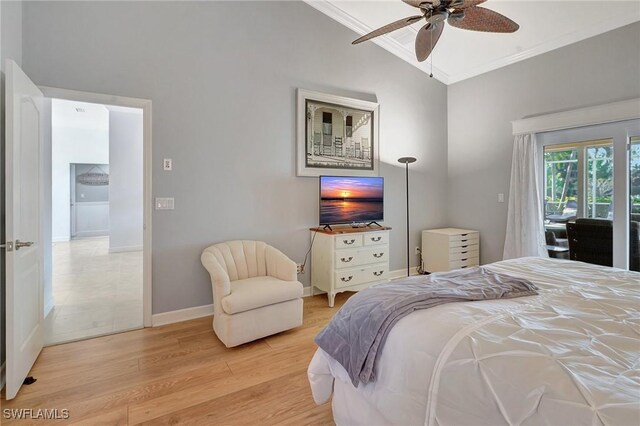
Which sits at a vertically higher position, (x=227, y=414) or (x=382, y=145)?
(x=382, y=145)

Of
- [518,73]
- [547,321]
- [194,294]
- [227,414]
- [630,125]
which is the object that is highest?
[518,73]

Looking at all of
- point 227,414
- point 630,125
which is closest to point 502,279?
point 227,414

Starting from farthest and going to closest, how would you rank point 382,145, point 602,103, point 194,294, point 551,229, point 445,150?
point 445,150 < point 382,145 < point 551,229 < point 602,103 < point 194,294

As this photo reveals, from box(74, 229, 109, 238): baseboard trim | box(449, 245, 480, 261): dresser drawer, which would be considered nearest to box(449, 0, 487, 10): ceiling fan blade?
box(449, 245, 480, 261): dresser drawer

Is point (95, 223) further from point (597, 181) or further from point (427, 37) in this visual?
point (597, 181)

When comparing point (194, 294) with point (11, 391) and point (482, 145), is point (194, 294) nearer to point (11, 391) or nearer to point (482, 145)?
point (11, 391)

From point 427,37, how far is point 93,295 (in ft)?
15.0

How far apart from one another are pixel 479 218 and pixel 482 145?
1.07m

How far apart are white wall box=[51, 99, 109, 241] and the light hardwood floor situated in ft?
23.5

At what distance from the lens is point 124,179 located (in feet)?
23.1

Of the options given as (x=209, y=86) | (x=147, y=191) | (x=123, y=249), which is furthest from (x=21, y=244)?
(x=123, y=249)

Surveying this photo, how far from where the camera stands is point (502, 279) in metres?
1.78

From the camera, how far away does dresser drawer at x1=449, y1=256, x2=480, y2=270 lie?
4.50m

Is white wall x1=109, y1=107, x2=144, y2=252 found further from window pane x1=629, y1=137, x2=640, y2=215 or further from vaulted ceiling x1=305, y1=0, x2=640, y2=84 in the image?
window pane x1=629, y1=137, x2=640, y2=215
